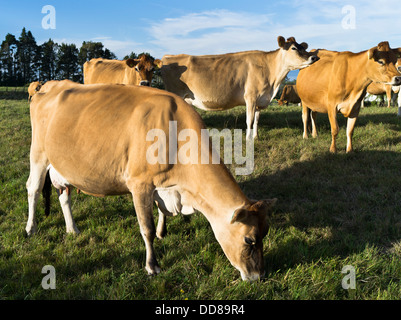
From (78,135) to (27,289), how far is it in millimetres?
1727

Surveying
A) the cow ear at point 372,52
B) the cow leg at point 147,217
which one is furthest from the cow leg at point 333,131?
the cow leg at point 147,217

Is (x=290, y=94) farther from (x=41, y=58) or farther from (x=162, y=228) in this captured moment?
(x=41, y=58)

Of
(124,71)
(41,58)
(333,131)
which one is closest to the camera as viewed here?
(333,131)

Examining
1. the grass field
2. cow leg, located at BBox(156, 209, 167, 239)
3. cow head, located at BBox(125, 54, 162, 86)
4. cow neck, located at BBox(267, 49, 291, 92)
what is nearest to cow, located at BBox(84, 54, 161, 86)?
cow head, located at BBox(125, 54, 162, 86)

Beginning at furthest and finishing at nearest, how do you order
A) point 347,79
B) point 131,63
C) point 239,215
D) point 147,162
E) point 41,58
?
1. point 41,58
2. point 131,63
3. point 347,79
4. point 147,162
5. point 239,215

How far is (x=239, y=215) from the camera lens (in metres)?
3.03

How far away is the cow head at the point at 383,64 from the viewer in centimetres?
716

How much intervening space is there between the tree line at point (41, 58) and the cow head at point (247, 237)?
49787mm

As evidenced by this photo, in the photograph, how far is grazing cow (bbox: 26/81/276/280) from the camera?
127 inches

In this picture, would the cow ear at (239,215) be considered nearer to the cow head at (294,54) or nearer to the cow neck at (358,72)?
the cow neck at (358,72)

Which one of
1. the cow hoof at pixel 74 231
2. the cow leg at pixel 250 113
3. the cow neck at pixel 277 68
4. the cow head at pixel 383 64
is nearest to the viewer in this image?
the cow hoof at pixel 74 231

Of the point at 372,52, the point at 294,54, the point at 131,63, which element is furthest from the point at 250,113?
the point at 131,63

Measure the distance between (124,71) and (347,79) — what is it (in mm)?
6795
